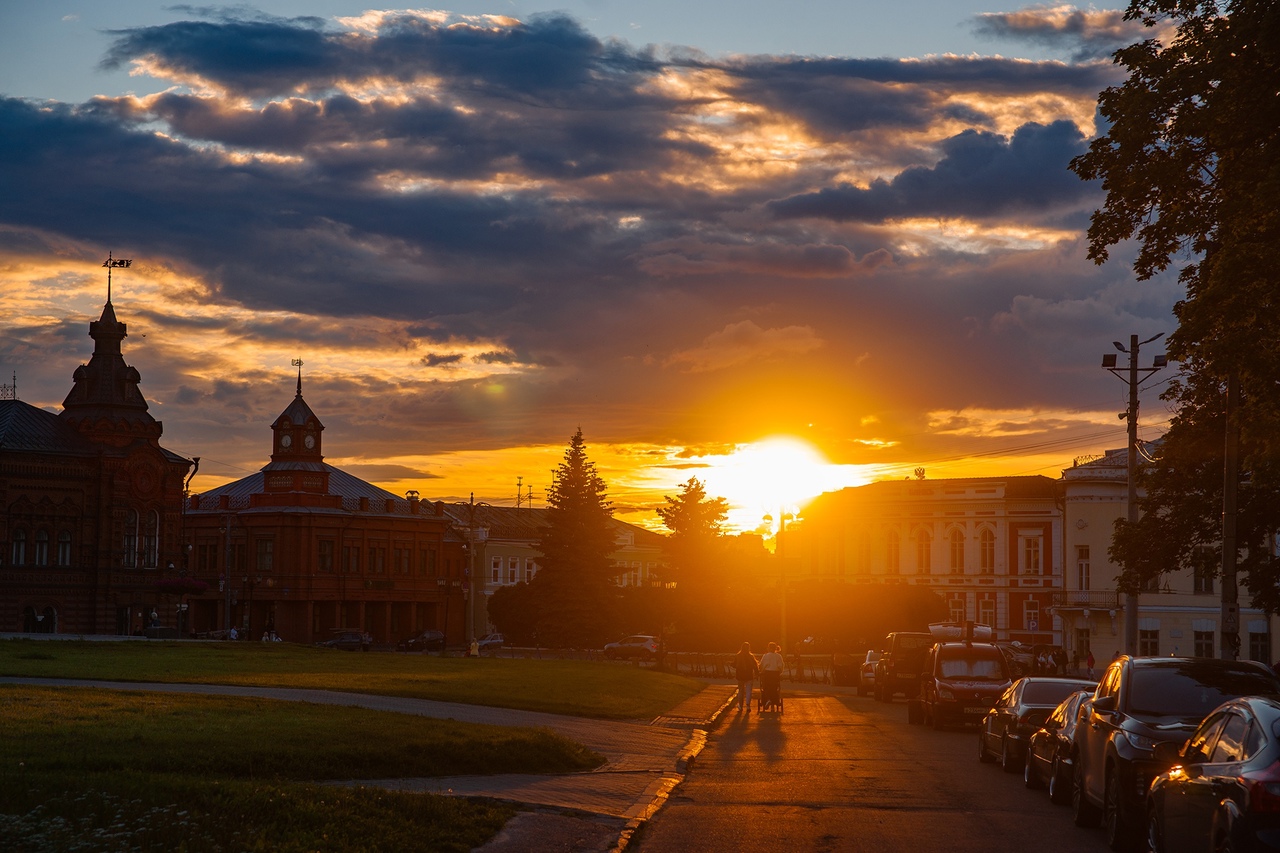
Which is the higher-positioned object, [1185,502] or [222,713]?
[1185,502]

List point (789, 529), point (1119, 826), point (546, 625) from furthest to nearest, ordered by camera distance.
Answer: point (789, 529)
point (546, 625)
point (1119, 826)

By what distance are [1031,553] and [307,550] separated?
47.0 m

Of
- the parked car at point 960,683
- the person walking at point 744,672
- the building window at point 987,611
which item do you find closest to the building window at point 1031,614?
the building window at point 987,611

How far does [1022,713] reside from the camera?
20578 millimetres

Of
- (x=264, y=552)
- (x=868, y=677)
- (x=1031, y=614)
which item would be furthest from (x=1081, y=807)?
(x=264, y=552)

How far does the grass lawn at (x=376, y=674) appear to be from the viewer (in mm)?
31203

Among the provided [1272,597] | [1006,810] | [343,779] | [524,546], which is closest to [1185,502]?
[1272,597]

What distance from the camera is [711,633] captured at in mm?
87125

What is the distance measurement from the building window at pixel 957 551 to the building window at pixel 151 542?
159ft

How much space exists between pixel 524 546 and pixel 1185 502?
8741cm

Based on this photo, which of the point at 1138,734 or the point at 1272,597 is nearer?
the point at 1138,734

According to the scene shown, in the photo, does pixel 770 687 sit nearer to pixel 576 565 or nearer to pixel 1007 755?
pixel 1007 755

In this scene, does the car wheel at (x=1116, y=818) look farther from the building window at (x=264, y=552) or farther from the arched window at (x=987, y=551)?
the building window at (x=264, y=552)

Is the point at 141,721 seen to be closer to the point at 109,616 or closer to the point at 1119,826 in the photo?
the point at 1119,826
